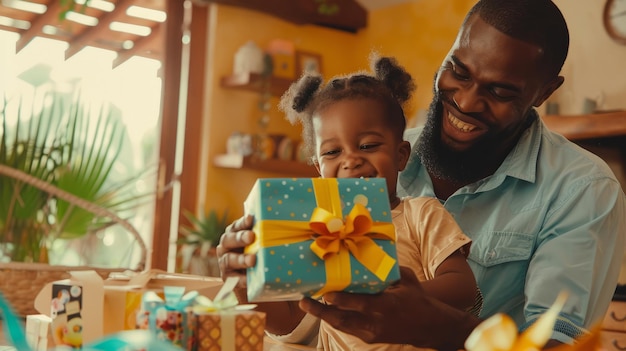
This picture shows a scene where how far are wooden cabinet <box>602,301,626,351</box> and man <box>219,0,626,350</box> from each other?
6.46ft

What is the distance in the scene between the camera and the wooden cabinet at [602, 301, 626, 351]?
11.3ft

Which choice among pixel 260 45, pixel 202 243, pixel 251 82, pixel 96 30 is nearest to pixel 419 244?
pixel 202 243

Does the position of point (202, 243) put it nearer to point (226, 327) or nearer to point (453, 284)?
point (453, 284)

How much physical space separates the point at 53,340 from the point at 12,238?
50.9 inches

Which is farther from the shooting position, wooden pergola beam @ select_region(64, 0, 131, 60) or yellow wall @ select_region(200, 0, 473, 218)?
yellow wall @ select_region(200, 0, 473, 218)

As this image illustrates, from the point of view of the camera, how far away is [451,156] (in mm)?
1764

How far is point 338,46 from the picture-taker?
5574mm

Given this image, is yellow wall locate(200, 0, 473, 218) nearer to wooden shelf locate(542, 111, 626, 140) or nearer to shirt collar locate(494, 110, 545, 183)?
wooden shelf locate(542, 111, 626, 140)

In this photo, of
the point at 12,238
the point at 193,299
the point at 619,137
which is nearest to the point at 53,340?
the point at 193,299

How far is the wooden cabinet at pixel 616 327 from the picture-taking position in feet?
11.3

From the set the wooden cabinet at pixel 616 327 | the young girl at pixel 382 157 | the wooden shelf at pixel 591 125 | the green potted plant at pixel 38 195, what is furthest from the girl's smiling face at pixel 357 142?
the wooden shelf at pixel 591 125

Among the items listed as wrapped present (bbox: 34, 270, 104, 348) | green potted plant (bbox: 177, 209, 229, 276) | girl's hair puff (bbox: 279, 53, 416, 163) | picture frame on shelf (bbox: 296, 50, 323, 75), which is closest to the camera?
wrapped present (bbox: 34, 270, 104, 348)

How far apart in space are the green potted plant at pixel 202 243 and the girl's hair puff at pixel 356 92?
9.72ft

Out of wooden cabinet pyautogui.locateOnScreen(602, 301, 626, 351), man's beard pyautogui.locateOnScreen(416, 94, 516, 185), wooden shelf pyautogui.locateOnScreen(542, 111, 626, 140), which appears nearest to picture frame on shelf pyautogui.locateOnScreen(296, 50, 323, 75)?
wooden shelf pyautogui.locateOnScreen(542, 111, 626, 140)
